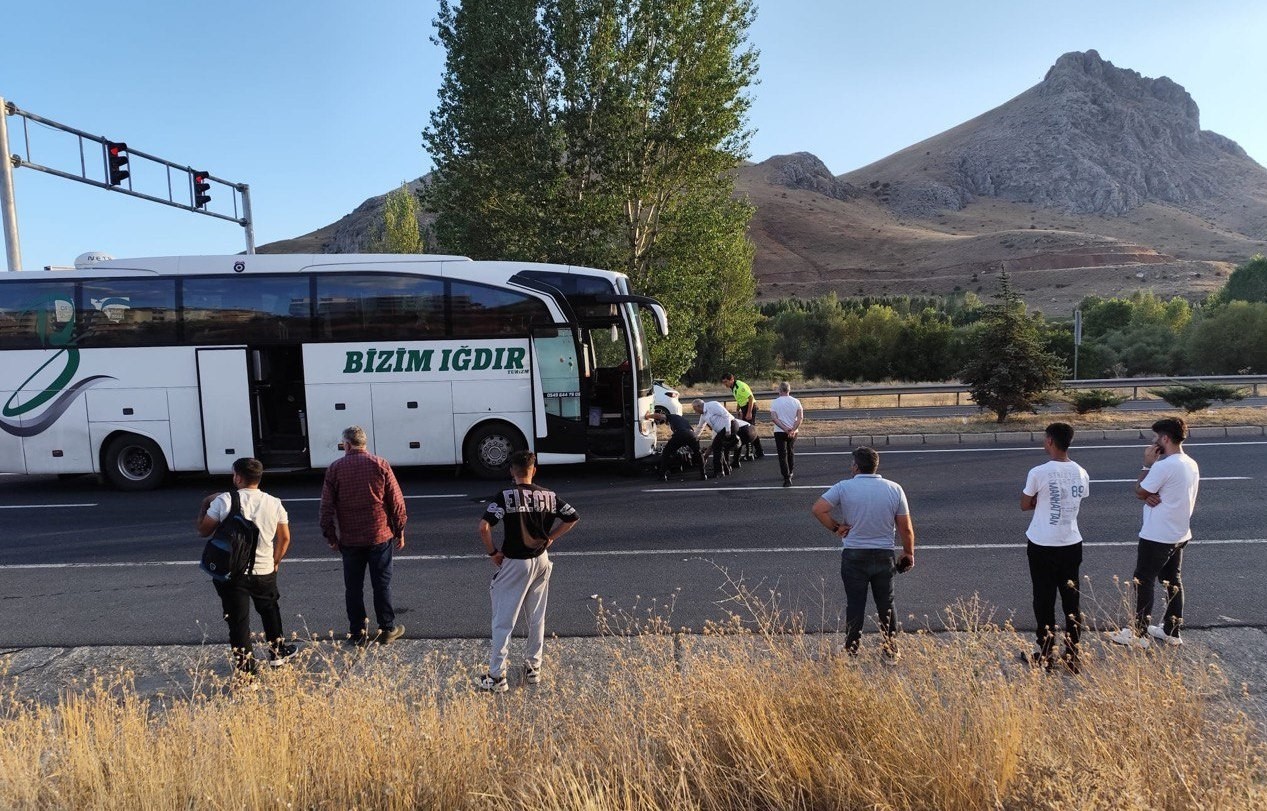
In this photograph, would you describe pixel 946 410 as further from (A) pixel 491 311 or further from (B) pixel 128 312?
(B) pixel 128 312

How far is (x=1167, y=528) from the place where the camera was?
17.4 feet

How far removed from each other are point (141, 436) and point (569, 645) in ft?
36.7

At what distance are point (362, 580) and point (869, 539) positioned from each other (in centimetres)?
390

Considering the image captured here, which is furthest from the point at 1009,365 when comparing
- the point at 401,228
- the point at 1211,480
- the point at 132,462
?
the point at 401,228

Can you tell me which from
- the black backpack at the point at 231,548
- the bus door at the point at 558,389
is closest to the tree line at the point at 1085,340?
the bus door at the point at 558,389

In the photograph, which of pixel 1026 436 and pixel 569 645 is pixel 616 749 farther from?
pixel 1026 436

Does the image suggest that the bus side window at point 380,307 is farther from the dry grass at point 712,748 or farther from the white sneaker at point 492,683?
the dry grass at point 712,748

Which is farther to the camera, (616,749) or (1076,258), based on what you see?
(1076,258)

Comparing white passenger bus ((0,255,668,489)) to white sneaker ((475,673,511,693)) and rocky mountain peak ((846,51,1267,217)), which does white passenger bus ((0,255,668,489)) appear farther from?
rocky mountain peak ((846,51,1267,217))

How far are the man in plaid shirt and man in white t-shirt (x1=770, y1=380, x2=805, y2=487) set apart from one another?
21.8ft

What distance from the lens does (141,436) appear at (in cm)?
1330

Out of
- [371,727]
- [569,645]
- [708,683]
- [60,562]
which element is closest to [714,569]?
[569,645]

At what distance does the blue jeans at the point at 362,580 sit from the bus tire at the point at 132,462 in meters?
9.61

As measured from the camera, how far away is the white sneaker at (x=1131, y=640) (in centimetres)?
419
